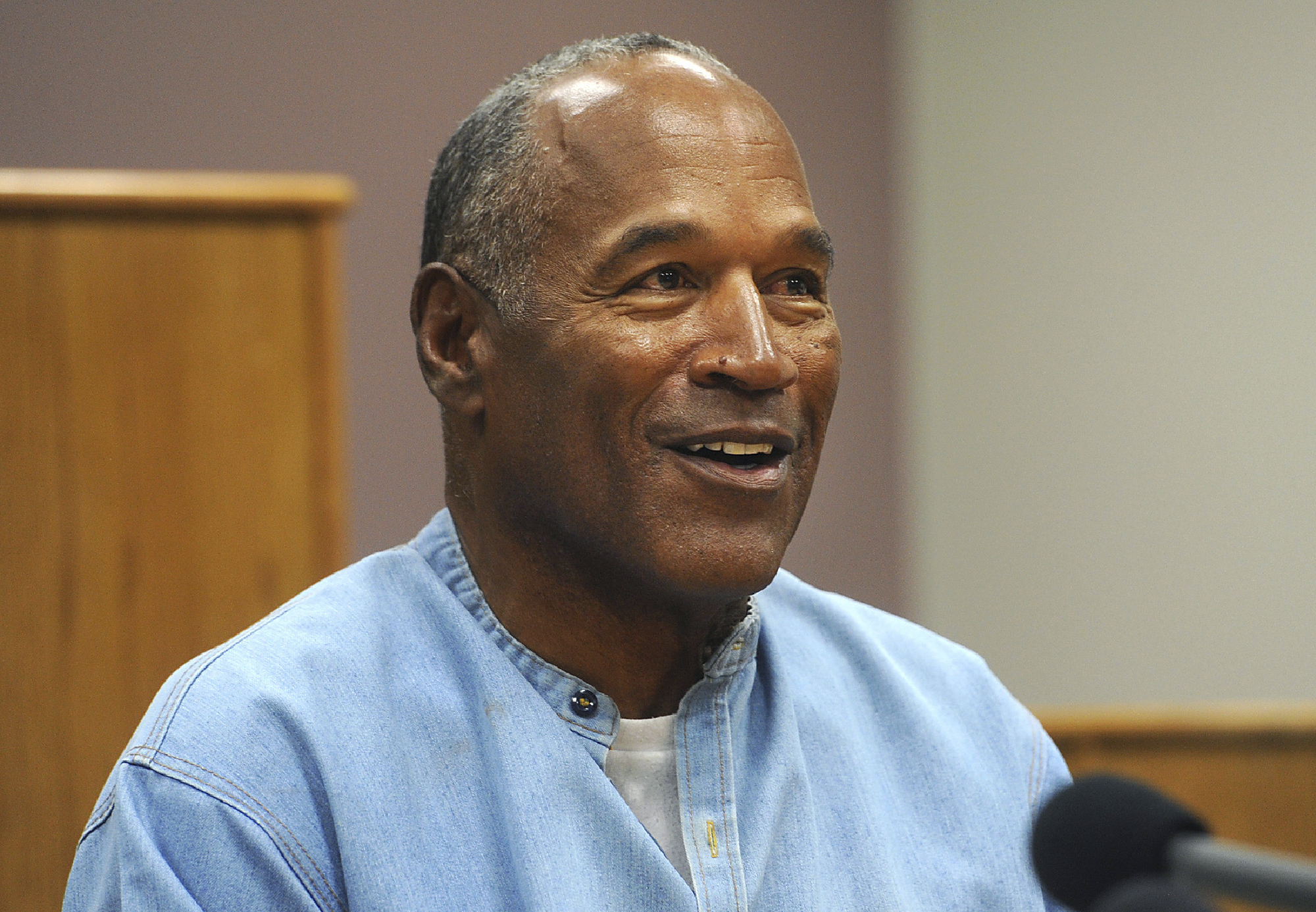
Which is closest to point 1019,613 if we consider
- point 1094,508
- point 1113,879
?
point 1094,508

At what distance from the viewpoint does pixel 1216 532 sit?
305 cm

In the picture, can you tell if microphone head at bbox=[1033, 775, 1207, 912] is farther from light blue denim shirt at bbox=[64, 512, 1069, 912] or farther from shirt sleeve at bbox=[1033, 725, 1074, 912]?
shirt sleeve at bbox=[1033, 725, 1074, 912]

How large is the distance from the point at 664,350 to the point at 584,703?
31 cm

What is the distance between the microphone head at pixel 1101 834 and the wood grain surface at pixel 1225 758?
6.29 ft

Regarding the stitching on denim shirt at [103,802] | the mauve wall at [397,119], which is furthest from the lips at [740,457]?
the mauve wall at [397,119]

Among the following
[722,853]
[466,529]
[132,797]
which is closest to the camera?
[132,797]

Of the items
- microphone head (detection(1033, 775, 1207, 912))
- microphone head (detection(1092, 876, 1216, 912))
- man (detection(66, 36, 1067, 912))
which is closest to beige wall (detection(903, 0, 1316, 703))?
man (detection(66, 36, 1067, 912))

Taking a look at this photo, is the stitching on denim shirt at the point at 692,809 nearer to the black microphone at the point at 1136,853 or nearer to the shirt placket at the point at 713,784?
the shirt placket at the point at 713,784

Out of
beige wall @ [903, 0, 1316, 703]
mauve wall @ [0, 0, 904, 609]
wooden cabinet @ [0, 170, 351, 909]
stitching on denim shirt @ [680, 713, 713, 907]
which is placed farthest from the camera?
beige wall @ [903, 0, 1316, 703]

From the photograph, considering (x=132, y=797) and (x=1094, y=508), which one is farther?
(x=1094, y=508)

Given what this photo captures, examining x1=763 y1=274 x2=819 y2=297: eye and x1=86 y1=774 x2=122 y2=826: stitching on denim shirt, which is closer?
x1=86 y1=774 x2=122 y2=826: stitching on denim shirt

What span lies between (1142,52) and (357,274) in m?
1.73

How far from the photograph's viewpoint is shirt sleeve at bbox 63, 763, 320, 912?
1064 mm

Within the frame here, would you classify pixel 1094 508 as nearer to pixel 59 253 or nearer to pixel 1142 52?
pixel 1142 52
